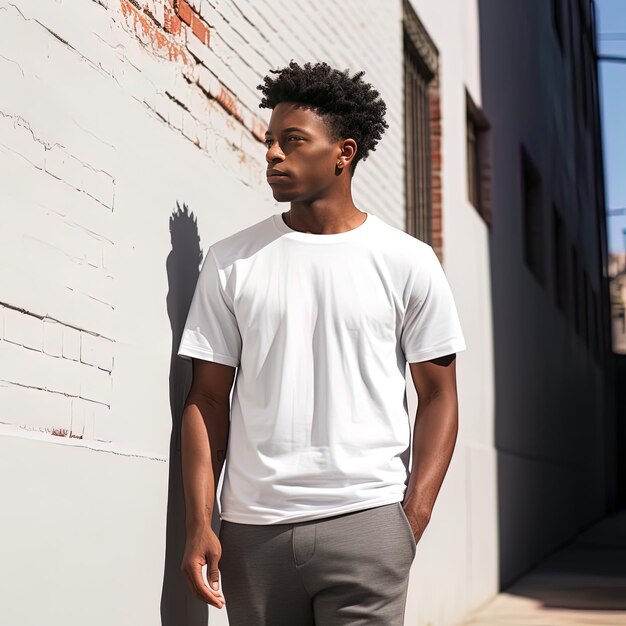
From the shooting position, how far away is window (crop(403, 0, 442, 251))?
24.1ft

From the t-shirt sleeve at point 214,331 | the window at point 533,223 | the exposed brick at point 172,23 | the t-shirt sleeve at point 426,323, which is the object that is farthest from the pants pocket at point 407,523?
the window at point 533,223

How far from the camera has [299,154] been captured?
296 cm

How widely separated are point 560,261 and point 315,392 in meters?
12.7

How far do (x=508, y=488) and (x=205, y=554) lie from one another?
7.31m

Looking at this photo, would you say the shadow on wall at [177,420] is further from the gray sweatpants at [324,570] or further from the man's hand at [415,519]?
the man's hand at [415,519]

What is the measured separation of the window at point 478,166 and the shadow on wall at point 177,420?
19.5 feet

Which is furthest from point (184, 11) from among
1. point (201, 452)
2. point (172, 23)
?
point (201, 452)

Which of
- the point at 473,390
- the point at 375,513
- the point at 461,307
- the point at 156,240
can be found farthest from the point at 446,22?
the point at 375,513

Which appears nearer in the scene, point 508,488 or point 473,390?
point 473,390

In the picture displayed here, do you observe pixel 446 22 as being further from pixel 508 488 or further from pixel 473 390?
pixel 508 488

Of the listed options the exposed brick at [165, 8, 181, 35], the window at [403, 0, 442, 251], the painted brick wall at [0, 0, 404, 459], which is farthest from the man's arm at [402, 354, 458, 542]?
the window at [403, 0, 442, 251]

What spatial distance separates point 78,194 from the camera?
2924mm

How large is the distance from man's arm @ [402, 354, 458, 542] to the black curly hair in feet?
1.89

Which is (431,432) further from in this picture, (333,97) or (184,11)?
(184,11)
